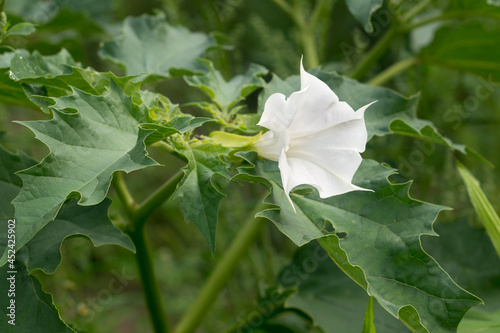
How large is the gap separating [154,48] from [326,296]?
0.49m

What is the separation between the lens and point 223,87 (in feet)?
2.37

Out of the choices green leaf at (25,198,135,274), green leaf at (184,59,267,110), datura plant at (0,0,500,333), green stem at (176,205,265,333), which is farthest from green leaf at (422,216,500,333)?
green leaf at (25,198,135,274)

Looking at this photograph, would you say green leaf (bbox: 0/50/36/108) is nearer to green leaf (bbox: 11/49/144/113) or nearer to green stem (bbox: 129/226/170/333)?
green leaf (bbox: 11/49/144/113)

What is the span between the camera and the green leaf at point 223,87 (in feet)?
2.21

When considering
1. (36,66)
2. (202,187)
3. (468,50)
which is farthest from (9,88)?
(468,50)

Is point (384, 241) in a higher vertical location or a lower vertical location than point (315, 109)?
lower

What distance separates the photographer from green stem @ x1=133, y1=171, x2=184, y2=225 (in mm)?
604

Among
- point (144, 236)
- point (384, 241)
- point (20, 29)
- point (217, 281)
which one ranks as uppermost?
point (20, 29)

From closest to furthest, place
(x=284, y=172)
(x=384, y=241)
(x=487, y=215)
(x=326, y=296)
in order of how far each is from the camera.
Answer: (x=284, y=172)
(x=384, y=241)
(x=487, y=215)
(x=326, y=296)

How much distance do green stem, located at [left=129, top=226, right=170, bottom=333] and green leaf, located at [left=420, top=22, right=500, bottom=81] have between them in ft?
2.21

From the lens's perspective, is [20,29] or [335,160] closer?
[335,160]

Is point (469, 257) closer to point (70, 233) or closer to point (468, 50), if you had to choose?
point (468, 50)

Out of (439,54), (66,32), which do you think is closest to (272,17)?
(66,32)

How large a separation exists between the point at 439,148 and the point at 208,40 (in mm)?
667
